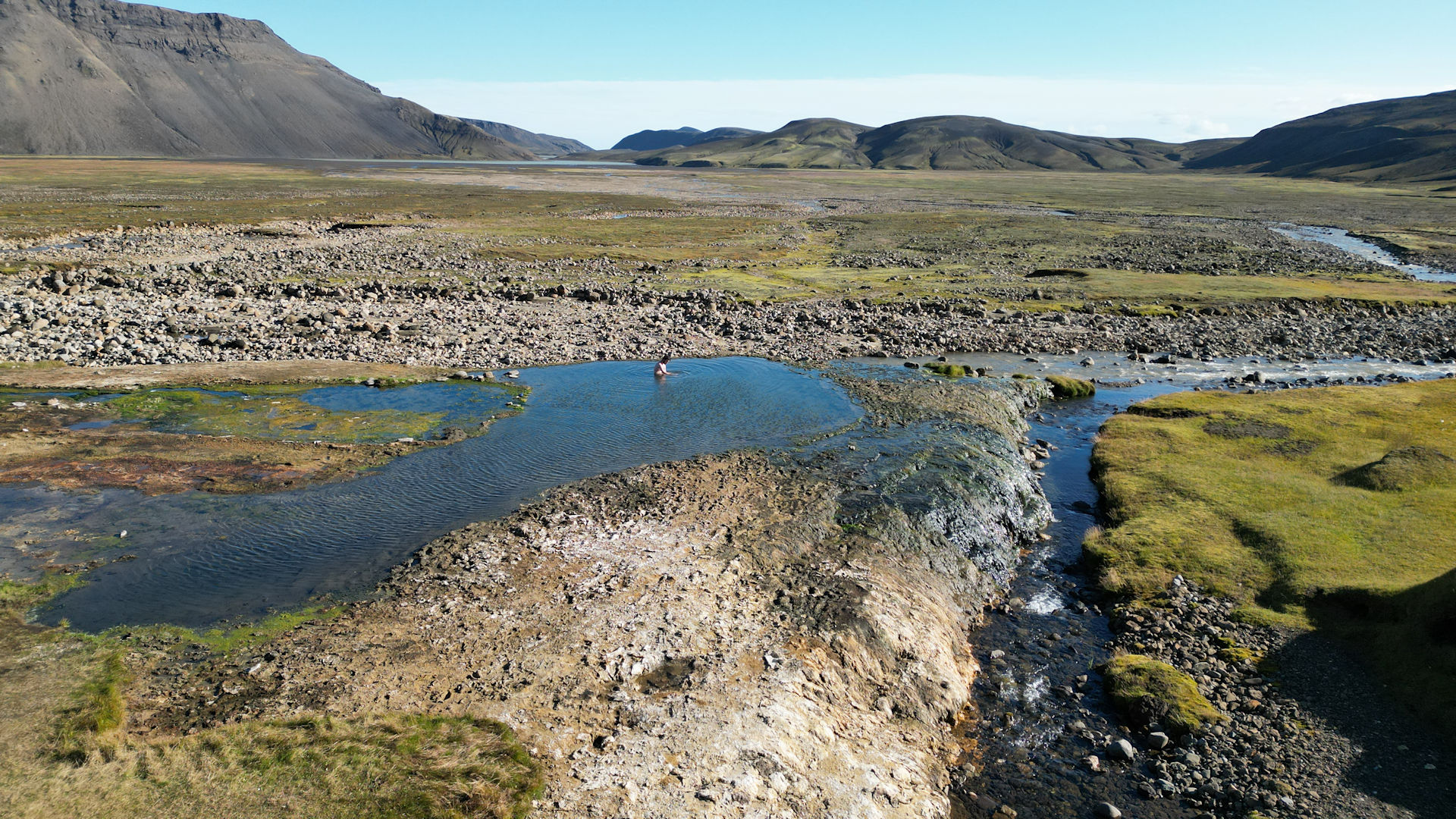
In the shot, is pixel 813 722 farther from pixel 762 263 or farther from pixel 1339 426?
pixel 762 263

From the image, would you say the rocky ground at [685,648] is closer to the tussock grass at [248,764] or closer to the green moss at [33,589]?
the tussock grass at [248,764]

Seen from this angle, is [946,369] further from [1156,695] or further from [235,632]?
[235,632]

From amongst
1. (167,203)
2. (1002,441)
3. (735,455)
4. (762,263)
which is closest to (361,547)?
(735,455)

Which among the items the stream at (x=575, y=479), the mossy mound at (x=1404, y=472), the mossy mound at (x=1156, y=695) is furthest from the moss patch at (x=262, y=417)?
the mossy mound at (x=1404, y=472)

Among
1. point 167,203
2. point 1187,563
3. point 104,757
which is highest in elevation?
point 167,203

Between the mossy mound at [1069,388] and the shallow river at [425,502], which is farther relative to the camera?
the mossy mound at [1069,388]

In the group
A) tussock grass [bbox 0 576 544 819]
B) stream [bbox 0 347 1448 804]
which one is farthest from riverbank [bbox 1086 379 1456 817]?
tussock grass [bbox 0 576 544 819]
